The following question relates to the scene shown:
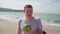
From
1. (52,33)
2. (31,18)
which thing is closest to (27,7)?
(31,18)

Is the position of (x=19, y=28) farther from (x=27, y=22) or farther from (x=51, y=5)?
(x=51, y=5)

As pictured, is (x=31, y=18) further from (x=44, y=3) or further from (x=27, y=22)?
(x=44, y=3)

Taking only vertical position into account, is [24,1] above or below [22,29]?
above

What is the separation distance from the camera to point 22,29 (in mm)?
1259

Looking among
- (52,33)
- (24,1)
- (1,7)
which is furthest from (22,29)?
(1,7)

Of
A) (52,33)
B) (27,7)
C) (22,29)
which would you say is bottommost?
(52,33)

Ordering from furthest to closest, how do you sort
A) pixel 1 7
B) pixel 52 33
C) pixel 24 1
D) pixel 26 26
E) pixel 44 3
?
1. pixel 1 7
2. pixel 44 3
3. pixel 24 1
4. pixel 52 33
5. pixel 26 26

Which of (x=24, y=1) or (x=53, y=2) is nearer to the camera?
(x=24, y=1)

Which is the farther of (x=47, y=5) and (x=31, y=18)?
(x=47, y=5)

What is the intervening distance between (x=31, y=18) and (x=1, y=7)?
5.19 metres

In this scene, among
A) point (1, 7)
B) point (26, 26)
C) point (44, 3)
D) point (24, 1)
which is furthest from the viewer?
point (1, 7)

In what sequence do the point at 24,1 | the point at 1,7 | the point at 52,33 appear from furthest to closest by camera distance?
1. the point at 1,7
2. the point at 24,1
3. the point at 52,33

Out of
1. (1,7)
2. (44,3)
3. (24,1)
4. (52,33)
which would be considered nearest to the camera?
(52,33)

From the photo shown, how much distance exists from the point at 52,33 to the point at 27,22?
2845mm
